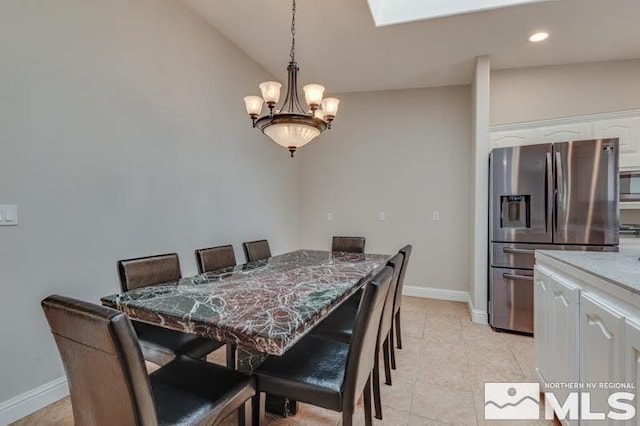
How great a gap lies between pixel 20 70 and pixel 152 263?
4.33ft

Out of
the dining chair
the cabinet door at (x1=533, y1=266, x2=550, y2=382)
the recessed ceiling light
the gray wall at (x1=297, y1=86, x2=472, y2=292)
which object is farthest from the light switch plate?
the recessed ceiling light

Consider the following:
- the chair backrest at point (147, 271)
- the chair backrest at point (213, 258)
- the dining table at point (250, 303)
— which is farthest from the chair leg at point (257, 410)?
the chair backrest at point (213, 258)

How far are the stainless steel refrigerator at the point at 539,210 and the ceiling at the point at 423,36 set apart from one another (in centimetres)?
103

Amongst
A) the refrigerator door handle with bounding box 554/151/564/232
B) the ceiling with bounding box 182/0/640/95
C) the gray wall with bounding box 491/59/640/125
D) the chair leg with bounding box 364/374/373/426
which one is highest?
the ceiling with bounding box 182/0/640/95

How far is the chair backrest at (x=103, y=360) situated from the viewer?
0.83 meters

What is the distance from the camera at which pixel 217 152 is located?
313cm

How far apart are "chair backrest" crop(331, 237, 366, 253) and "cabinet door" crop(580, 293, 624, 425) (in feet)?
6.67

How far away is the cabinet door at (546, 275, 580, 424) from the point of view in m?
1.37

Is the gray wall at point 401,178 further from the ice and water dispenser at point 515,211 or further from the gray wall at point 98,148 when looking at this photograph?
the gray wall at point 98,148

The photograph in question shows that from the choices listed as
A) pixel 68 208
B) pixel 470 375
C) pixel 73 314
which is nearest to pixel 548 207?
pixel 470 375

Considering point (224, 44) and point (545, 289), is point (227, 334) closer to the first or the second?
point (545, 289)

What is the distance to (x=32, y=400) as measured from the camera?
176cm

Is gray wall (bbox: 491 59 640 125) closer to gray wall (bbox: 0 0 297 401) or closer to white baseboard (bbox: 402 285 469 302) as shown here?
white baseboard (bbox: 402 285 469 302)

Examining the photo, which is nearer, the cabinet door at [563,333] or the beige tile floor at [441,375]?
the cabinet door at [563,333]
